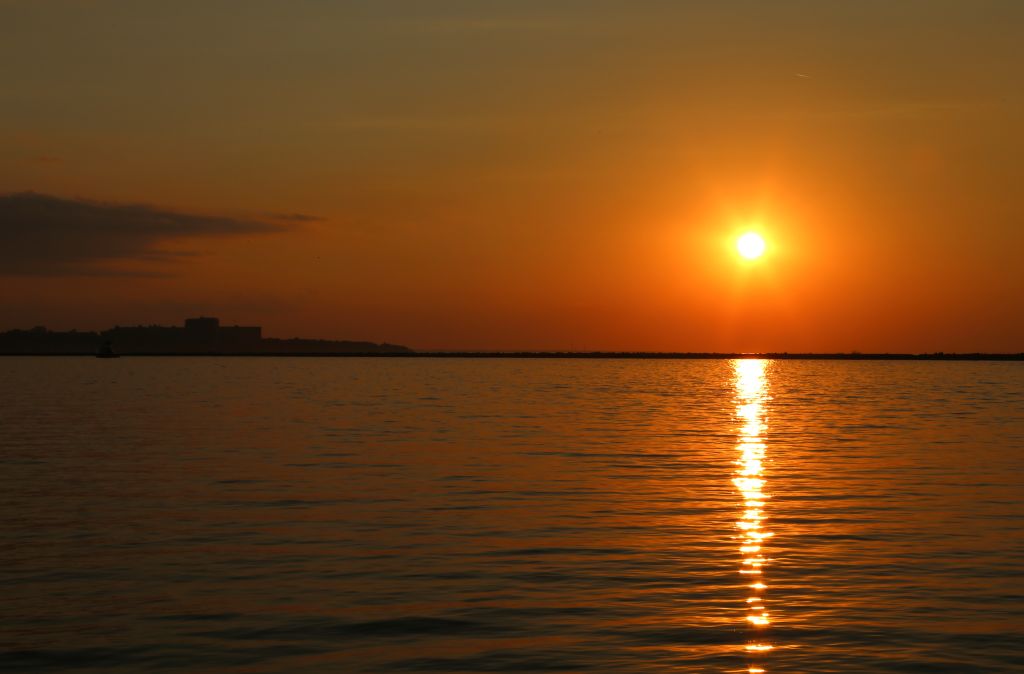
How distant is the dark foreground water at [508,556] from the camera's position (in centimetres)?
1806

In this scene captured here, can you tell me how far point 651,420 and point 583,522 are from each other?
43684mm

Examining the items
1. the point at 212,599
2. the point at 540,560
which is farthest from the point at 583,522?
the point at 212,599

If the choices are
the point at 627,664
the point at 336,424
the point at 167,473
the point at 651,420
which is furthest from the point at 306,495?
the point at 651,420

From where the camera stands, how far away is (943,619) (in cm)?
→ 1988

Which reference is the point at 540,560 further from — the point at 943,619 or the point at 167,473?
the point at 167,473

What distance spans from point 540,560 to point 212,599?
6.74 metres

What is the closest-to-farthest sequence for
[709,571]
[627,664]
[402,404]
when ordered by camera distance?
[627,664]
[709,571]
[402,404]

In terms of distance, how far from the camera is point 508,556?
25.5 meters

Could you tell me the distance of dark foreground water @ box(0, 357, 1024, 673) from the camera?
18062mm

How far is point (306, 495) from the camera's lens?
35.3 meters

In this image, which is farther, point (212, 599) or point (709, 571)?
point (709, 571)

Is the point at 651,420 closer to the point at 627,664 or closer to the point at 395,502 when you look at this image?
the point at 395,502

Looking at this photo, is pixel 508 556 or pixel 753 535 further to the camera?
pixel 753 535

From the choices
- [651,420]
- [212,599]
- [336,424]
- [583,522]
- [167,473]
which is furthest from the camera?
[651,420]
